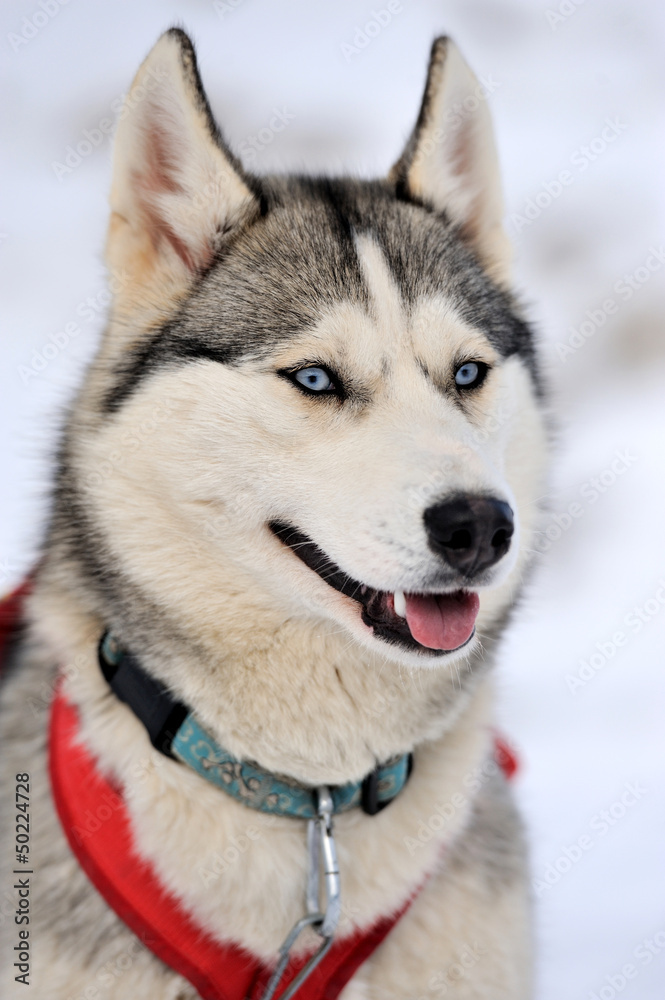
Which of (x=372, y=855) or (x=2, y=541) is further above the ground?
(x=372, y=855)

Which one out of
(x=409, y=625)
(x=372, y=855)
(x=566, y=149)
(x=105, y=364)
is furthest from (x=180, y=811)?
(x=566, y=149)

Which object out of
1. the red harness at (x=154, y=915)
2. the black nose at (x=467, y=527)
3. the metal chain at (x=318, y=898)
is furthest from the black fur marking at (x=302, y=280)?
the metal chain at (x=318, y=898)

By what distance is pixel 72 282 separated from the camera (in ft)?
22.6

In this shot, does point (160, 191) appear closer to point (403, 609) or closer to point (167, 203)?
point (167, 203)

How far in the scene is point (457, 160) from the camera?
85.1 inches

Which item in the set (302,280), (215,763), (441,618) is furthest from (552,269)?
(215,763)

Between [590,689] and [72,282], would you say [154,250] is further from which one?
[72,282]

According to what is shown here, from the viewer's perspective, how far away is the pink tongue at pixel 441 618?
5.20 feet

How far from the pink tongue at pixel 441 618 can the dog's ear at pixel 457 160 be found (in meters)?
0.98

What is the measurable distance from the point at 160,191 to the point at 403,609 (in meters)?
1.09

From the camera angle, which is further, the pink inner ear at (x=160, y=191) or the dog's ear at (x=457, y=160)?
the dog's ear at (x=457, y=160)

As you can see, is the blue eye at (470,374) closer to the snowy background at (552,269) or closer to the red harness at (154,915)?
the snowy background at (552,269)

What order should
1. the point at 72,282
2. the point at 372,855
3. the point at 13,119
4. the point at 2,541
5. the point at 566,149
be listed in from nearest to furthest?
the point at 372,855 < the point at 2,541 < the point at 72,282 < the point at 13,119 < the point at 566,149

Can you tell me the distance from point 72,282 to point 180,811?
19.9 feet
